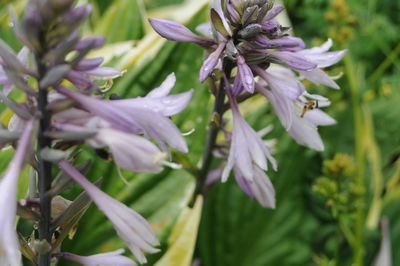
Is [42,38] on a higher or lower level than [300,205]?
higher

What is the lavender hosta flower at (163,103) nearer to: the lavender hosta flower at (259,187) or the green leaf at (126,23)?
the lavender hosta flower at (259,187)

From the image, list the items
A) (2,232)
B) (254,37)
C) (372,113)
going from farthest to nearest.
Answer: (372,113)
(254,37)
(2,232)

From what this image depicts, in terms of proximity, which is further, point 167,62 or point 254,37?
point 167,62

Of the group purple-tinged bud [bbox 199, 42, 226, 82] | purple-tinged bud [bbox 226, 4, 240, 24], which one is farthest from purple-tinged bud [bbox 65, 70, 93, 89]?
purple-tinged bud [bbox 226, 4, 240, 24]

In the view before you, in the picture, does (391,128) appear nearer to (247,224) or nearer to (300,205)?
(300,205)

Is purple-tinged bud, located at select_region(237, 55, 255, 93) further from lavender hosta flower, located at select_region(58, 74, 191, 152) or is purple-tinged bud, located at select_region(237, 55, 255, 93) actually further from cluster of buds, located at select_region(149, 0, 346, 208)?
lavender hosta flower, located at select_region(58, 74, 191, 152)

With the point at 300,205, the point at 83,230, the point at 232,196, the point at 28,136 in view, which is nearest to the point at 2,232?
the point at 28,136
